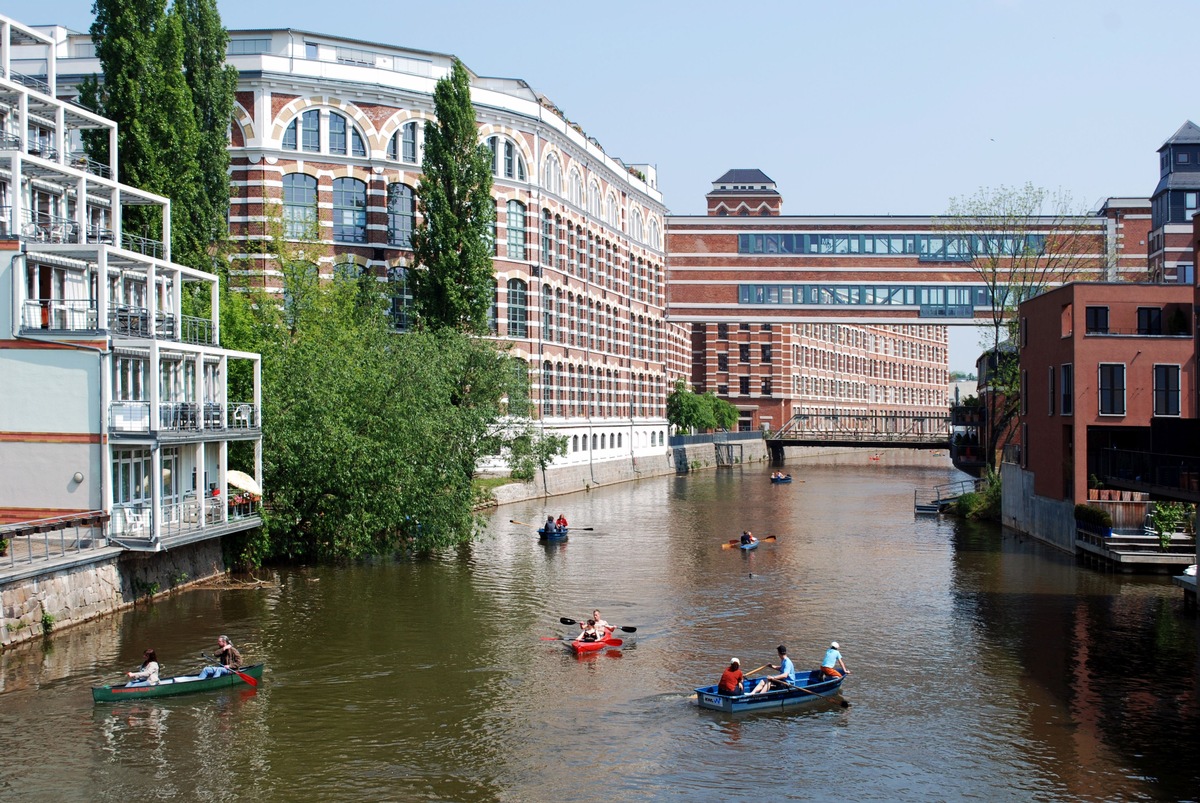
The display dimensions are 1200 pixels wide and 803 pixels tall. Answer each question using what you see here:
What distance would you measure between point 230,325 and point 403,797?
30.4 meters

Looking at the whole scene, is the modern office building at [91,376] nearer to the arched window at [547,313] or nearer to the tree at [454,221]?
the tree at [454,221]

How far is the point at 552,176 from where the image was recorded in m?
80.8

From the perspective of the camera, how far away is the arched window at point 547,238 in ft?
259

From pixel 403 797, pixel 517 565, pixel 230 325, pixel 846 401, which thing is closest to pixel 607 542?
pixel 517 565

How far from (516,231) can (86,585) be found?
47.5 m

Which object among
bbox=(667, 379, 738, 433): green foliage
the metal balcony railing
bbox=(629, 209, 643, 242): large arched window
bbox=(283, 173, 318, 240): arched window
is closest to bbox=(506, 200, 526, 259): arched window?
bbox=(283, 173, 318, 240): arched window

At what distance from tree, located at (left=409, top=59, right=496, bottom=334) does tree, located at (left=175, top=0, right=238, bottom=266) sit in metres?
11.4

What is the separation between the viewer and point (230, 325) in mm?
47562

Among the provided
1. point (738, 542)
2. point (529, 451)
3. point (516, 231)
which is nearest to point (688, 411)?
point (516, 231)

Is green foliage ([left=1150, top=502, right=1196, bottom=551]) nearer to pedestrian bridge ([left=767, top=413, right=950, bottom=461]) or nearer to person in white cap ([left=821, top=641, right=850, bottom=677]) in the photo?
person in white cap ([left=821, top=641, right=850, bottom=677])

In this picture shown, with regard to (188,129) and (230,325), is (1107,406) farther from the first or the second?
(188,129)

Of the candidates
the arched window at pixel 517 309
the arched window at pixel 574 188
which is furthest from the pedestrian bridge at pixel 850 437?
the arched window at pixel 517 309

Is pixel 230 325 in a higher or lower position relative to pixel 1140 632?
higher

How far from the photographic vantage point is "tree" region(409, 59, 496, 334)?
63125 mm
